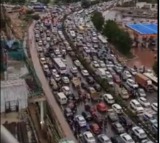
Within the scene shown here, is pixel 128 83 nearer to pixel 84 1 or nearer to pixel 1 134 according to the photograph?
pixel 1 134

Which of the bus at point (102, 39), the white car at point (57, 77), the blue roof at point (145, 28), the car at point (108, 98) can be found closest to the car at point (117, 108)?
the car at point (108, 98)

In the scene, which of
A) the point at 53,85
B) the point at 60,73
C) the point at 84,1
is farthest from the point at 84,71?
the point at 84,1

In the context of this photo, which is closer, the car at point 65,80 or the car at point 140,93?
the car at point 140,93


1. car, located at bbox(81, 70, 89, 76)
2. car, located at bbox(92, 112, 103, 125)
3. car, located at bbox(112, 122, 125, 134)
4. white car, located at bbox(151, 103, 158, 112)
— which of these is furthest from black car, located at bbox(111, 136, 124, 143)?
car, located at bbox(81, 70, 89, 76)

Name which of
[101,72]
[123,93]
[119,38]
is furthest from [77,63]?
[119,38]

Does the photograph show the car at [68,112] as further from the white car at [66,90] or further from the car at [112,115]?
the white car at [66,90]

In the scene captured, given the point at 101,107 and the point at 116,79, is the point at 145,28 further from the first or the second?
Answer: the point at 101,107

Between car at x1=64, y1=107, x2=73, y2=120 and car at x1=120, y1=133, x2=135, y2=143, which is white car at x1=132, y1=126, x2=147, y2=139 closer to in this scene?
car at x1=120, y1=133, x2=135, y2=143
